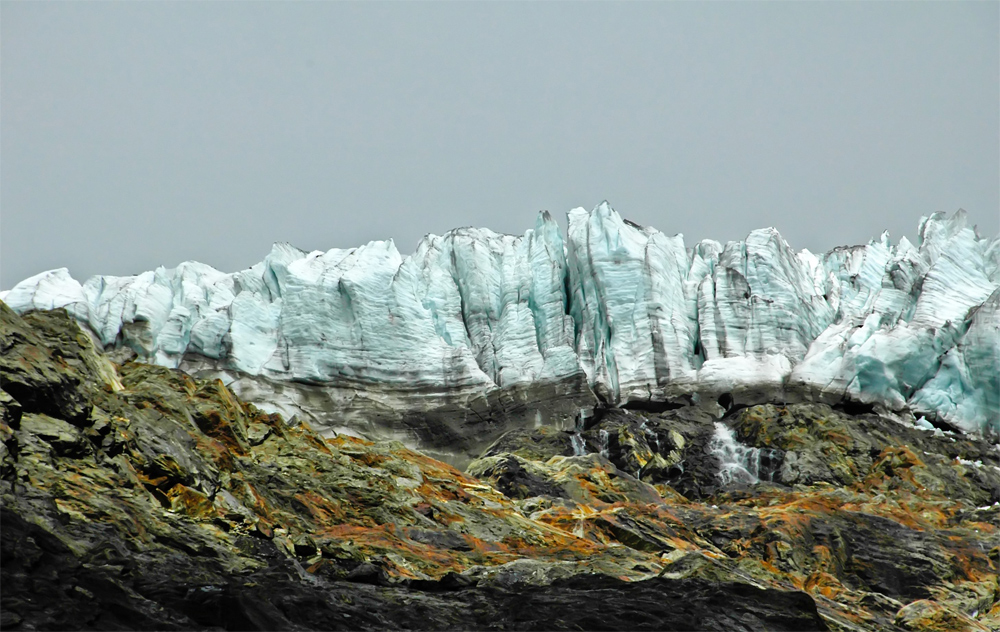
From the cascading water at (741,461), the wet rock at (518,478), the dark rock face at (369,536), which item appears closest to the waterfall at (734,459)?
the cascading water at (741,461)

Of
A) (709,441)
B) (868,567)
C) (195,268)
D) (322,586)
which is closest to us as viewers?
(322,586)

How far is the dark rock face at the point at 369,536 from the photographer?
45.4ft

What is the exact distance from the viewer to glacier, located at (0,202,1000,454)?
50.0 m

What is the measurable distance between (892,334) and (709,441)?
12032 millimetres

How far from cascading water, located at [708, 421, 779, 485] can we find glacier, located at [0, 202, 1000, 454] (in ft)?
18.1

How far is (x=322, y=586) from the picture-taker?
15727 mm

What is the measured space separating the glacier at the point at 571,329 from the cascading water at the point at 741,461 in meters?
5.53

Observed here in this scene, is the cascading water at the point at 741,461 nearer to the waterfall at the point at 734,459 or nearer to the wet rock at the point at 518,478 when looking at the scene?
the waterfall at the point at 734,459

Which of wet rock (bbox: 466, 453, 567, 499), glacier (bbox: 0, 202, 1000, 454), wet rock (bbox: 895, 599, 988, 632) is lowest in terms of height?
wet rock (bbox: 895, 599, 988, 632)

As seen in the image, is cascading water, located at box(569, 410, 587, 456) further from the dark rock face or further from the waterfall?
the dark rock face

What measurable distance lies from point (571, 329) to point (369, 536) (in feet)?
118

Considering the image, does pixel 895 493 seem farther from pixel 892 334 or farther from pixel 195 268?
pixel 195 268

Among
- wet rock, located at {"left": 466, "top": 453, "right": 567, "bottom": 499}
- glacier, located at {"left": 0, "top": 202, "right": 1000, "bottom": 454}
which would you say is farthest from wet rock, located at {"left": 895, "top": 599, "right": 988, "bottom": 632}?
glacier, located at {"left": 0, "top": 202, "right": 1000, "bottom": 454}

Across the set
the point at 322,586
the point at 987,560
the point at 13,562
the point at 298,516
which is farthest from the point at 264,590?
the point at 987,560
